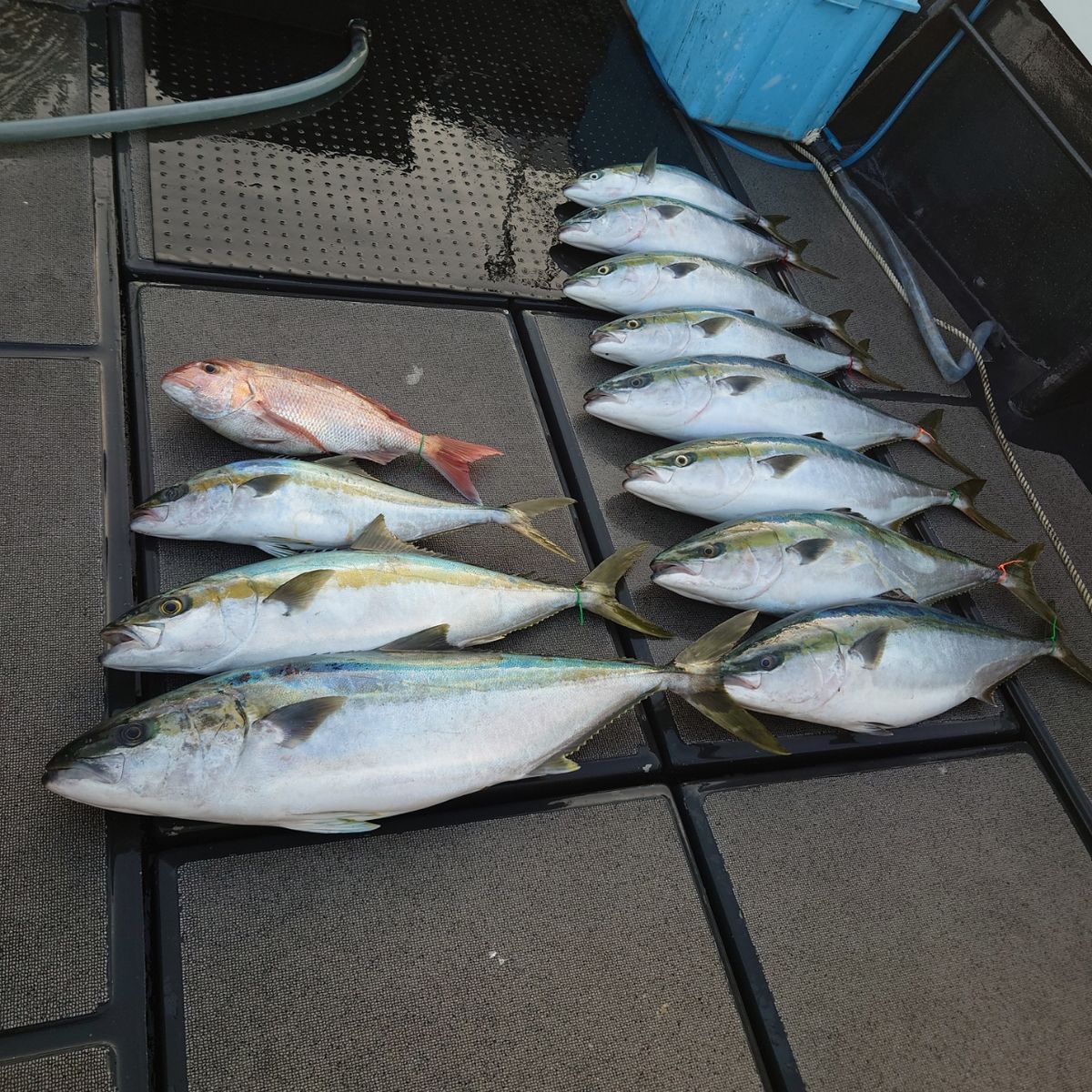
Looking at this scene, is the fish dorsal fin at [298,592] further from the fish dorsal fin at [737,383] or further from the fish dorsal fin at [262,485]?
the fish dorsal fin at [737,383]

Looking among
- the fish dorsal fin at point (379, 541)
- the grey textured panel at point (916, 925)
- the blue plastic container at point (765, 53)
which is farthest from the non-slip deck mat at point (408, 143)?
the grey textured panel at point (916, 925)

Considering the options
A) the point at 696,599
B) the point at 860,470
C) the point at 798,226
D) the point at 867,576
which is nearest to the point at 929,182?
the point at 798,226

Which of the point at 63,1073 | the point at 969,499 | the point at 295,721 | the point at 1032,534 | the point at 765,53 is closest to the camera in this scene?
the point at 63,1073

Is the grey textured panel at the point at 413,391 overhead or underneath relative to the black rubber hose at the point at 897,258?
underneath

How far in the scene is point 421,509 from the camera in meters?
1.92

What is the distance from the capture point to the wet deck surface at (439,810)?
1.38 meters

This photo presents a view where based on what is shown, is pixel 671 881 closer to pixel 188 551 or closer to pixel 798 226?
pixel 188 551

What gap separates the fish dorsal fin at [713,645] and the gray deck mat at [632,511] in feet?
0.49

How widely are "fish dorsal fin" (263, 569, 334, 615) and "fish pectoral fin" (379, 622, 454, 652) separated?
0.18 meters

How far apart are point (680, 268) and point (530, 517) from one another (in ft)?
4.26

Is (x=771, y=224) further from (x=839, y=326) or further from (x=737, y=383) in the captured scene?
(x=737, y=383)

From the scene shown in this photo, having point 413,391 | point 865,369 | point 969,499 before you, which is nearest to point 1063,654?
point 969,499

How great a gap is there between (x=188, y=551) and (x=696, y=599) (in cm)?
127

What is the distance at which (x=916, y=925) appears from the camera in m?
1.77
